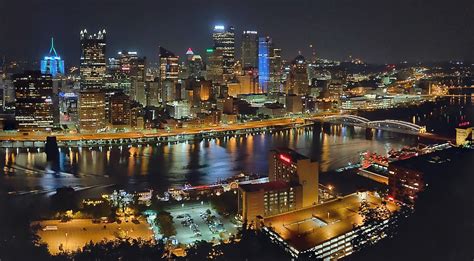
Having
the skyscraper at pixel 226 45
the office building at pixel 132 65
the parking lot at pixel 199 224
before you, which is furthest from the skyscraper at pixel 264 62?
the parking lot at pixel 199 224

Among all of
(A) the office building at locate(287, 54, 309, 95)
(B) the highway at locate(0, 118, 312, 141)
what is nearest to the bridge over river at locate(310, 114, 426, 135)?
(B) the highway at locate(0, 118, 312, 141)

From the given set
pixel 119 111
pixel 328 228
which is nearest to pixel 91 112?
pixel 119 111

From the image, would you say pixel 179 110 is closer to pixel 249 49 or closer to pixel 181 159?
pixel 181 159

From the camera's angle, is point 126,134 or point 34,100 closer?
point 126,134

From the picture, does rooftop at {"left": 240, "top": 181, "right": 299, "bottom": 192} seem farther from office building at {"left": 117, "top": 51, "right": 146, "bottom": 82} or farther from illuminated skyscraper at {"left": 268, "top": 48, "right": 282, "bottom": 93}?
illuminated skyscraper at {"left": 268, "top": 48, "right": 282, "bottom": 93}

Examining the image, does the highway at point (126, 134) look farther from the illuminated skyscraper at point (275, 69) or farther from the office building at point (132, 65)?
the illuminated skyscraper at point (275, 69)
